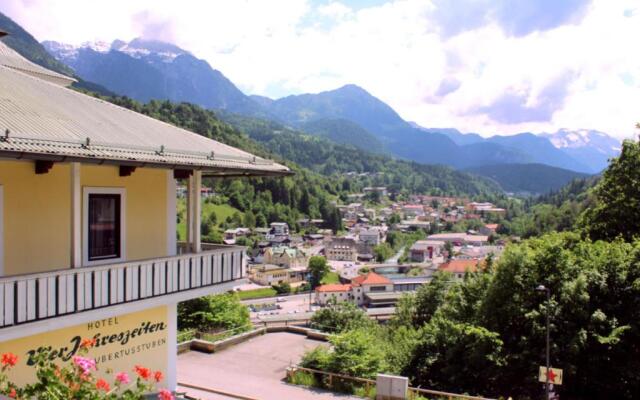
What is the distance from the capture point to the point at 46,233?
881cm

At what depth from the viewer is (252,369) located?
17.5 meters

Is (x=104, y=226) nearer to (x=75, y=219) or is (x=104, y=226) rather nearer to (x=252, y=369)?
(x=75, y=219)

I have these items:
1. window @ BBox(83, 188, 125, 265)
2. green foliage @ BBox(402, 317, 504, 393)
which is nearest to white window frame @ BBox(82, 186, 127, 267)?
window @ BBox(83, 188, 125, 265)

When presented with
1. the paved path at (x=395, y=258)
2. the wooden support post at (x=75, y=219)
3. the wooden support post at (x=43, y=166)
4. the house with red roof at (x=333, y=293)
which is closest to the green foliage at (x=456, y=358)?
the wooden support post at (x=75, y=219)

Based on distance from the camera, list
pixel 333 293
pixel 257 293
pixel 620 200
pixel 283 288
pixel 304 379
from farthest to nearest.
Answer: pixel 283 288
pixel 257 293
pixel 333 293
pixel 620 200
pixel 304 379

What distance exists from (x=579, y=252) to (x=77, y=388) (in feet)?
60.4

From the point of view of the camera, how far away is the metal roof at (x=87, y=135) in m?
7.35

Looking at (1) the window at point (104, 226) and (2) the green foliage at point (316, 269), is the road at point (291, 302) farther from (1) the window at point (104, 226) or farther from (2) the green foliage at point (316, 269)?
(1) the window at point (104, 226)

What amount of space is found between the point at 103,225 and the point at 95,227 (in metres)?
0.19

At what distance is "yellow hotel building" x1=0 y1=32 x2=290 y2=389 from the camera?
25.3ft

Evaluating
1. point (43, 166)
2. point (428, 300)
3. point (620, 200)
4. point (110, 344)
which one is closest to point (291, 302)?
point (428, 300)

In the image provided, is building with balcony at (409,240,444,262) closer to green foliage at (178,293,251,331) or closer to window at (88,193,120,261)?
green foliage at (178,293,251,331)

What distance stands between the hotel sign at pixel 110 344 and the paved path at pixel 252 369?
3.89 metres

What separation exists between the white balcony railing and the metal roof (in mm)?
1689
